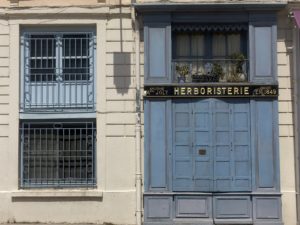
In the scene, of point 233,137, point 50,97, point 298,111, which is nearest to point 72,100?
point 50,97

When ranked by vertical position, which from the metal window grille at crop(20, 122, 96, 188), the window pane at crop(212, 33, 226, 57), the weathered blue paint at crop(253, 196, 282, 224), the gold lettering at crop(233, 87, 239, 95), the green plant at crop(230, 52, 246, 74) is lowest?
the weathered blue paint at crop(253, 196, 282, 224)

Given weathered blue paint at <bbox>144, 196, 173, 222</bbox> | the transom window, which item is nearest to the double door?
weathered blue paint at <bbox>144, 196, 173, 222</bbox>

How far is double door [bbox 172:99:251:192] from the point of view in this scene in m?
13.7

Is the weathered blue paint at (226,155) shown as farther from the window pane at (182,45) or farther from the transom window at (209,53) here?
the window pane at (182,45)

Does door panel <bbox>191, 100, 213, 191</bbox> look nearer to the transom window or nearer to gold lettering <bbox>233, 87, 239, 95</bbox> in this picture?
gold lettering <bbox>233, 87, 239, 95</bbox>

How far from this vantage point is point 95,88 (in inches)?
554

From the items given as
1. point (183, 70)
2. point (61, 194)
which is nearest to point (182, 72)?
point (183, 70)

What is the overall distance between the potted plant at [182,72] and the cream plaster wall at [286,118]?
2.16 m

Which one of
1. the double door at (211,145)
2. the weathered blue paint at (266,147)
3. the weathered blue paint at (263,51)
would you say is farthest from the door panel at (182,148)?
the weathered blue paint at (263,51)

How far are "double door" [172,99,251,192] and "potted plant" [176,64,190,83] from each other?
1.83 ft

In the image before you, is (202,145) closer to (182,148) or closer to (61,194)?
(182,148)

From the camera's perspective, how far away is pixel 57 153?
1417 cm

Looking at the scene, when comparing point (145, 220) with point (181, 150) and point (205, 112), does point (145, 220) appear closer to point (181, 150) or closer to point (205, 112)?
point (181, 150)

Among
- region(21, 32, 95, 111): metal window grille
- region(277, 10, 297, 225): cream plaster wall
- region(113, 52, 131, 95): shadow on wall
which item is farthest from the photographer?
region(21, 32, 95, 111): metal window grille
